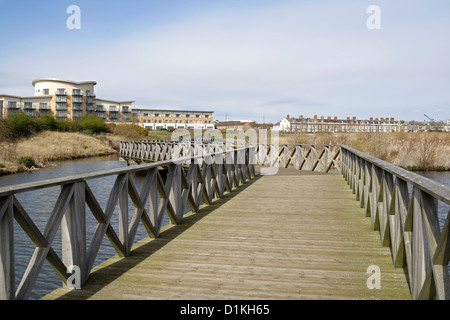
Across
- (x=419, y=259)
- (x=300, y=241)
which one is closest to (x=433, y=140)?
(x=300, y=241)

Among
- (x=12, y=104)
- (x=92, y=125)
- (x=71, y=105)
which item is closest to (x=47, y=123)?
(x=92, y=125)

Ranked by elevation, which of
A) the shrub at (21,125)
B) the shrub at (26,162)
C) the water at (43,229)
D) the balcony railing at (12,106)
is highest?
the balcony railing at (12,106)

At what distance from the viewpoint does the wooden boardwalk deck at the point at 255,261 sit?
3317mm

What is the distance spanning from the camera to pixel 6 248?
8.41 ft

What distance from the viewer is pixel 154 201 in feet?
16.3

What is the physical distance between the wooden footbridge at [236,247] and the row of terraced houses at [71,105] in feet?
240

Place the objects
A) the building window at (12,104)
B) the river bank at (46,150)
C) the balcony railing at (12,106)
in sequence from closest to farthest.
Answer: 1. the river bank at (46,150)
2. the balcony railing at (12,106)
3. the building window at (12,104)

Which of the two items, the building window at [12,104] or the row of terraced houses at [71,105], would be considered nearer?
the building window at [12,104]

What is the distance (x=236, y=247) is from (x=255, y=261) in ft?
1.90

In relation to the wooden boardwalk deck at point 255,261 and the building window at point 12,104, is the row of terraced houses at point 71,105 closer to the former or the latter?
the building window at point 12,104

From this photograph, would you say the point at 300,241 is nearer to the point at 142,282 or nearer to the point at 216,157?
the point at 142,282

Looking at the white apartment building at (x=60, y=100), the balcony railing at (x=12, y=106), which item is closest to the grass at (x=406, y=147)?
the white apartment building at (x=60, y=100)

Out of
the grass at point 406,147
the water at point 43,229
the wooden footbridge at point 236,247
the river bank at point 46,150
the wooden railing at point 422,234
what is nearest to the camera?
the wooden railing at point 422,234
